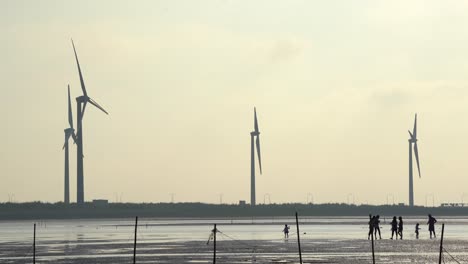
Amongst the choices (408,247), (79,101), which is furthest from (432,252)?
(79,101)

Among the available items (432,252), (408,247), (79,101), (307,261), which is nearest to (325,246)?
(408,247)

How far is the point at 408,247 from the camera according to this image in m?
74.4

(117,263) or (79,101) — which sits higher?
(79,101)

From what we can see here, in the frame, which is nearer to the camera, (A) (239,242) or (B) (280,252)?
(B) (280,252)

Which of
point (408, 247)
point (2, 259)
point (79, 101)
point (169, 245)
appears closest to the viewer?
point (2, 259)

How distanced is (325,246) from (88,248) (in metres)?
16.8

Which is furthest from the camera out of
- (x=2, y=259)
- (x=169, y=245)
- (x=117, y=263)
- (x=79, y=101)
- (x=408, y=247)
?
(x=79, y=101)

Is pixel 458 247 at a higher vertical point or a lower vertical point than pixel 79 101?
lower

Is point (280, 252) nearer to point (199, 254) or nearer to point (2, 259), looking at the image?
point (199, 254)

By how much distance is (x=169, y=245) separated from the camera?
267 ft

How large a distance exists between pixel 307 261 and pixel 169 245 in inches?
893

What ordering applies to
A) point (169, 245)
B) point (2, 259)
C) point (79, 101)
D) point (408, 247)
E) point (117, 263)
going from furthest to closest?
point (79, 101)
point (169, 245)
point (408, 247)
point (2, 259)
point (117, 263)

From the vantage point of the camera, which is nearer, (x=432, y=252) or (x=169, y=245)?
(x=432, y=252)

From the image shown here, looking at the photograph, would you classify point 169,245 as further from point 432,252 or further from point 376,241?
point 432,252
